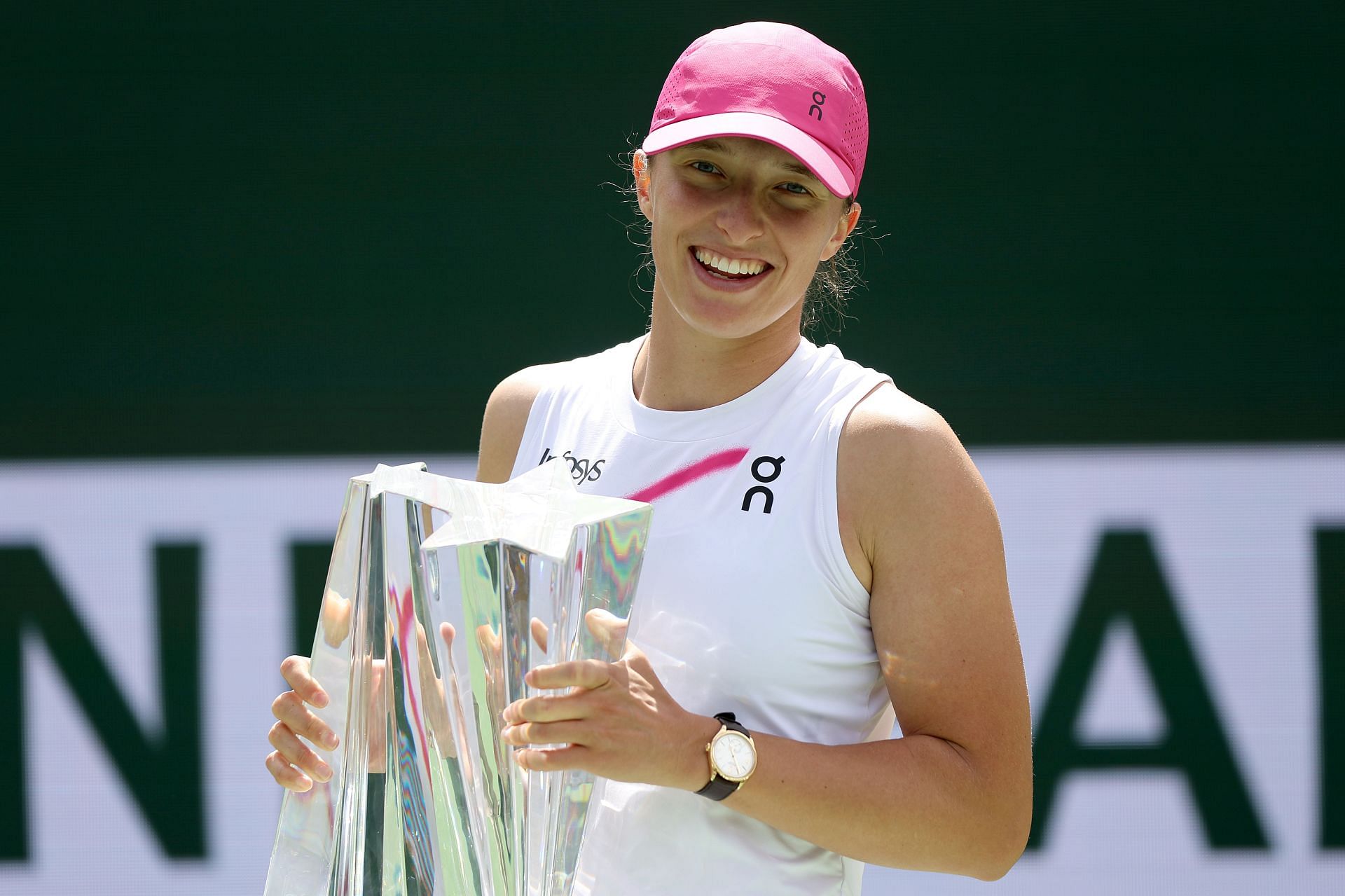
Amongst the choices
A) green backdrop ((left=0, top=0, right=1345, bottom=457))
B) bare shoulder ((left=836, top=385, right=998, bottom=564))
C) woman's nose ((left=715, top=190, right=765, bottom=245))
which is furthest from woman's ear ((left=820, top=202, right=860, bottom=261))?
green backdrop ((left=0, top=0, right=1345, bottom=457))

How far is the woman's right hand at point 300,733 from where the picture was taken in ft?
3.87

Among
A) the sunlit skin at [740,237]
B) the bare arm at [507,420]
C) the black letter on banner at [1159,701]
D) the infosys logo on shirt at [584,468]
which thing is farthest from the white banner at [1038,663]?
the sunlit skin at [740,237]

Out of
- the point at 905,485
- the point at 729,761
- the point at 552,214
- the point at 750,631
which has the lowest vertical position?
the point at 729,761

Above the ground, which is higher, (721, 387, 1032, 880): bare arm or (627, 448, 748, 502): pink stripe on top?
(627, 448, 748, 502): pink stripe on top

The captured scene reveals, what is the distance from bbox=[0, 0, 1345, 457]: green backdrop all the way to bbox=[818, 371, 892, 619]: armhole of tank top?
58.9 inches

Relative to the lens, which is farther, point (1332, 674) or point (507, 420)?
point (1332, 674)

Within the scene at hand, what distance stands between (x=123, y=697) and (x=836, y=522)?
1.99 metres

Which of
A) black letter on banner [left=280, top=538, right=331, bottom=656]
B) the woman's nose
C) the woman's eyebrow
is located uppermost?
the woman's eyebrow

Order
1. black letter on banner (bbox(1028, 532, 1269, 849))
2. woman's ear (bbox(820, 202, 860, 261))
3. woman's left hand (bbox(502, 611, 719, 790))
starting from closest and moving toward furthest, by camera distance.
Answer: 1. woman's left hand (bbox(502, 611, 719, 790))
2. woman's ear (bbox(820, 202, 860, 261))
3. black letter on banner (bbox(1028, 532, 1269, 849))

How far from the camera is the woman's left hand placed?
1.01 meters

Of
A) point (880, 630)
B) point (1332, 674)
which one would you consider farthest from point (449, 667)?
point (1332, 674)

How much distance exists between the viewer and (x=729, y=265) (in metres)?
1.27

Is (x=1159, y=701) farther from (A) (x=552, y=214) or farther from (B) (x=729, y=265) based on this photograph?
(B) (x=729, y=265)

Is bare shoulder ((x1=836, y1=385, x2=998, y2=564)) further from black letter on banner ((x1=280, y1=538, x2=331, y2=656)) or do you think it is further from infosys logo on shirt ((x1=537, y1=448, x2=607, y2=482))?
black letter on banner ((x1=280, y1=538, x2=331, y2=656))
